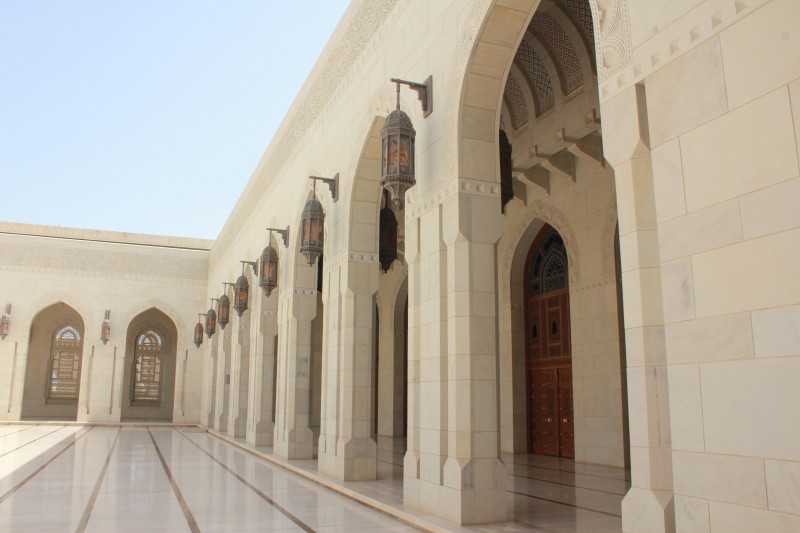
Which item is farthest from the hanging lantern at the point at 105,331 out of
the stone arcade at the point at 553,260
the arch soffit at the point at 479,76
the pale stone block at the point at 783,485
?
the pale stone block at the point at 783,485

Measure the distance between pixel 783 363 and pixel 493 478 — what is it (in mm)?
2561

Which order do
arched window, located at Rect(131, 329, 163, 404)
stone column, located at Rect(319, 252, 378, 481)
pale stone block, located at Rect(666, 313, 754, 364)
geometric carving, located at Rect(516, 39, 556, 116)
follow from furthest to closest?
arched window, located at Rect(131, 329, 163, 404)
geometric carving, located at Rect(516, 39, 556, 116)
stone column, located at Rect(319, 252, 378, 481)
pale stone block, located at Rect(666, 313, 754, 364)

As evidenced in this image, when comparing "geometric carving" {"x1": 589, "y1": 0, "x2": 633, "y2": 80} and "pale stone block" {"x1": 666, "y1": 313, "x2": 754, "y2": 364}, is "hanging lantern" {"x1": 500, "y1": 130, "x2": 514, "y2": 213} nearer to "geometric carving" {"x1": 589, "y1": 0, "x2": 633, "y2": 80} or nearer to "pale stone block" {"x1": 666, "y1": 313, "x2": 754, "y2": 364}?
"geometric carving" {"x1": 589, "y1": 0, "x2": 633, "y2": 80}

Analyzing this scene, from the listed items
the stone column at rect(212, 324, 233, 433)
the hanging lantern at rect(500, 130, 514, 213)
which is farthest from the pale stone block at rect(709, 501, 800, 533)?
the stone column at rect(212, 324, 233, 433)

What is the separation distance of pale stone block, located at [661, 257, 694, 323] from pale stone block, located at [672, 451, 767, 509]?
541 millimetres

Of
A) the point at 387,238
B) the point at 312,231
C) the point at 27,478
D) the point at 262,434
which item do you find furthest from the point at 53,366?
the point at 387,238

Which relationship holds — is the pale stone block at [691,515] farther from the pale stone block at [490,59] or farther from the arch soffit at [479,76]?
the pale stone block at [490,59]

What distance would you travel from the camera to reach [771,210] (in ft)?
7.89

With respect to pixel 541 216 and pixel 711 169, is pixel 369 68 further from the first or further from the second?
pixel 711 169

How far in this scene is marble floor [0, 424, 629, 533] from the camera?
4.62 meters

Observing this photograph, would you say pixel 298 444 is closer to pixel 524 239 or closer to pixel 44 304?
pixel 524 239

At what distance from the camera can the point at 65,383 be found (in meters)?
20.1

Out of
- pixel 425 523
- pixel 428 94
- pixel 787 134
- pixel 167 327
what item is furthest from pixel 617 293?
pixel 167 327

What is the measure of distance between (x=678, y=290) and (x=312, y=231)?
5.27m
